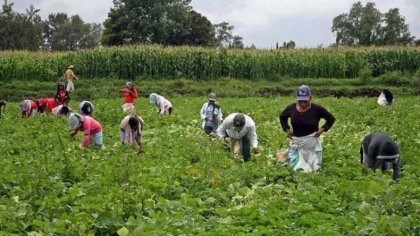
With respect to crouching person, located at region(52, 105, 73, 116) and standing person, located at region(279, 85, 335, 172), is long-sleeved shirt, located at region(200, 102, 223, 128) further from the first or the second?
crouching person, located at region(52, 105, 73, 116)

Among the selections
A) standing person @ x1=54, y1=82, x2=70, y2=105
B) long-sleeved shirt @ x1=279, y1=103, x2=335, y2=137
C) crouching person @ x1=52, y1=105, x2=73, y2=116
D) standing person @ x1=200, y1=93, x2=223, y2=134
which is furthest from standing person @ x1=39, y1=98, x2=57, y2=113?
long-sleeved shirt @ x1=279, y1=103, x2=335, y2=137

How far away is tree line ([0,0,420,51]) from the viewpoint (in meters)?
51.7

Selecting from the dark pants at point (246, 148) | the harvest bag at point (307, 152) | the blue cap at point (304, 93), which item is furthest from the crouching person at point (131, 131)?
the blue cap at point (304, 93)

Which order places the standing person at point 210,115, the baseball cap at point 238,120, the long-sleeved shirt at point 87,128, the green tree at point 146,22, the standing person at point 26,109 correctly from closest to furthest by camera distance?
1. the baseball cap at point 238,120
2. the long-sleeved shirt at point 87,128
3. the standing person at point 210,115
4. the standing person at point 26,109
5. the green tree at point 146,22

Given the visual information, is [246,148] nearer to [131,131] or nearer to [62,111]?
[131,131]

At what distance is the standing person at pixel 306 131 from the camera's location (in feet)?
31.4

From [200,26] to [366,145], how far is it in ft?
156

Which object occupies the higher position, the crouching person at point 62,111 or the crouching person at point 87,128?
the crouching person at point 87,128

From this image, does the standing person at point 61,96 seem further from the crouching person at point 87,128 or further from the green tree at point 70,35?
the green tree at point 70,35

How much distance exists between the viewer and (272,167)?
368 inches

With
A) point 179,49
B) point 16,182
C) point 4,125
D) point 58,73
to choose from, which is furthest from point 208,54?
point 16,182

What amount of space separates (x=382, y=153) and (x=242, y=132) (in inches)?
107

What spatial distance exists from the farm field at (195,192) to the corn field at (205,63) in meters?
18.0

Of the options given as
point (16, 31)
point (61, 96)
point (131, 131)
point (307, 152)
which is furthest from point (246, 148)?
point (16, 31)
